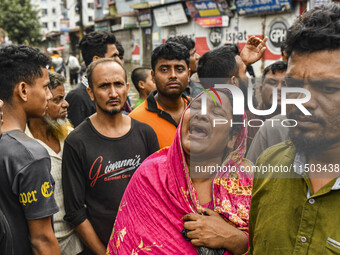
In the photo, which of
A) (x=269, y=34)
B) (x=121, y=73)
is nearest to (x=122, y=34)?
(x=269, y=34)

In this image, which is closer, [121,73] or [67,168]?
[67,168]

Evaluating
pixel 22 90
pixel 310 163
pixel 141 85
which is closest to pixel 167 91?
pixel 22 90

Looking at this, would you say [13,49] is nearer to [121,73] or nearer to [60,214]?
[121,73]

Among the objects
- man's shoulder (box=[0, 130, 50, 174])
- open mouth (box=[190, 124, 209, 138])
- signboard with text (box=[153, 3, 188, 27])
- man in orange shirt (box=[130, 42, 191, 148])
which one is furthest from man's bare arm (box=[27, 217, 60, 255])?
signboard with text (box=[153, 3, 188, 27])

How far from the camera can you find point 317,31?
1.24 meters

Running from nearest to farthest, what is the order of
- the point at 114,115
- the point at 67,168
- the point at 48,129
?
the point at 67,168 < the point at 114,115 < the point at 48,129

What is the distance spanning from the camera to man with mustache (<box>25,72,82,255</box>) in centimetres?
225

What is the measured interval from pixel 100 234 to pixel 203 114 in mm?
1066

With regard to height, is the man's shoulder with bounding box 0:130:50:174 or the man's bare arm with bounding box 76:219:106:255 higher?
the man's shoulder with bounding box 0:130:50:174

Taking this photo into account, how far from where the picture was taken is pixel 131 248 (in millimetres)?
1779

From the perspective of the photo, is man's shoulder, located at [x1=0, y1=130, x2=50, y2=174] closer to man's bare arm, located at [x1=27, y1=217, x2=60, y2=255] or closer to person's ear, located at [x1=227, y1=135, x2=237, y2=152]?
man's bare arm, located at [x1=27, y1=217, x2=60, y2=255]

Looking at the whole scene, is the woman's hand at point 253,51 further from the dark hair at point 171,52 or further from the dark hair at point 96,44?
the dark hair at point 96,44

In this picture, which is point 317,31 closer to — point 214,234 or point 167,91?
point 214,234

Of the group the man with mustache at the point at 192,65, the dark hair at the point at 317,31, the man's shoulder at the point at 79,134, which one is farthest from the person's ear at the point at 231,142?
the man with mustache at the point at 192,65
